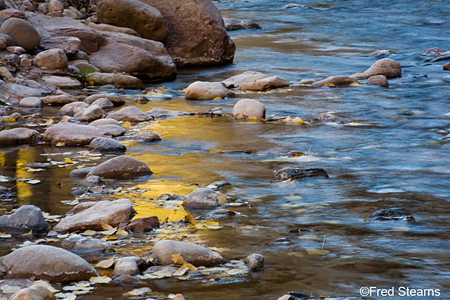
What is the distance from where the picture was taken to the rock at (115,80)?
9273 millimetres

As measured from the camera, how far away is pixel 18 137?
18.6 feet

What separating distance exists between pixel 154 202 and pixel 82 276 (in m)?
1.27

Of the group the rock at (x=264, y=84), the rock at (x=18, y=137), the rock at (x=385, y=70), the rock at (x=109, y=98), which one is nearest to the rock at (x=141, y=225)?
the rock at (x=18, y=137)

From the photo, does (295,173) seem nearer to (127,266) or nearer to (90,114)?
(127,266)

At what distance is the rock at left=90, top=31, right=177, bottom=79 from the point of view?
9.92 m

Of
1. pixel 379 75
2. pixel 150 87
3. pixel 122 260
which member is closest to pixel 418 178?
pixel 122 260

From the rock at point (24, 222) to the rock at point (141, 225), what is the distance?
47 centimetres

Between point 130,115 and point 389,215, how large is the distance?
4033 millimetres

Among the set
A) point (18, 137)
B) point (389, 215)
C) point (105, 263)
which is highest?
point (105, 263)

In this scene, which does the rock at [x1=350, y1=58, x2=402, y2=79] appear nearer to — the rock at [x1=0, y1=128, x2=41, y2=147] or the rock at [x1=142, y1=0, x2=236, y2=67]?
the rock at [x1=142, y1=0, x2=236, y2=67]

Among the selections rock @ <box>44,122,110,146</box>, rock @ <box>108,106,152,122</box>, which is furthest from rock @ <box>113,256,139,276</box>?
rock @ <box>108,106,152,122</box>

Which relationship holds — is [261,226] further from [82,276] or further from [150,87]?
[150,87]

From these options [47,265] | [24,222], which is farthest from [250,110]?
[47,265]

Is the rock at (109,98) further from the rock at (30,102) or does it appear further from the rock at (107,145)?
the rock at (107,145)
